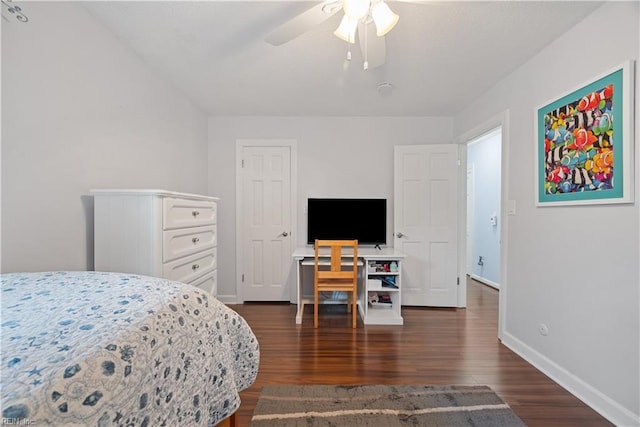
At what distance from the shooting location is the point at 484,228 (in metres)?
4.58

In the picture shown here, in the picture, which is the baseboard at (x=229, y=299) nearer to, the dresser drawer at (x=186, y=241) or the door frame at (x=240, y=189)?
the door frame at (x=240, y=189)

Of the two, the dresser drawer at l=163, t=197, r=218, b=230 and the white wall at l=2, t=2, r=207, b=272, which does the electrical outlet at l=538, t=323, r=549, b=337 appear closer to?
the dresser drawer at l=163, t=197, r=218, b=230

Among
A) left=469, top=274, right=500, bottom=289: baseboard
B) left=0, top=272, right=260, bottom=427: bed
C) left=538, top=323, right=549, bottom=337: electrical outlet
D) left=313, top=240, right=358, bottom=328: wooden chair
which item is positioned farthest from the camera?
left=469, top=274, right=500, bottom=289: baseboard

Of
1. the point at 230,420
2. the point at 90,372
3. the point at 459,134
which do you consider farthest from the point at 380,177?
the point at 90,372

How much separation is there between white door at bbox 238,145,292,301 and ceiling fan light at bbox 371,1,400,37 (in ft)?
7.32

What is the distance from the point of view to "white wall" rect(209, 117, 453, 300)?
3.49 m

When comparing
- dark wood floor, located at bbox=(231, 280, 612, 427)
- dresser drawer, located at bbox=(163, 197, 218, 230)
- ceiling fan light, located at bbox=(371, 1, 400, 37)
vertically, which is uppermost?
ceiling fan light, located at bbox=(371, 1, 400, 37)

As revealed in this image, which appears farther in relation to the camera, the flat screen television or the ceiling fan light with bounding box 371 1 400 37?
the flat screen television

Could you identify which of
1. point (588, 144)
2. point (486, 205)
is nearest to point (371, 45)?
point (588, 144)

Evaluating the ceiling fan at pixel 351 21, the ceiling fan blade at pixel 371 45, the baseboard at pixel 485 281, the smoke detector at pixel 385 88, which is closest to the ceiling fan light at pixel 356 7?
the ceiling fan at pixel 351 21

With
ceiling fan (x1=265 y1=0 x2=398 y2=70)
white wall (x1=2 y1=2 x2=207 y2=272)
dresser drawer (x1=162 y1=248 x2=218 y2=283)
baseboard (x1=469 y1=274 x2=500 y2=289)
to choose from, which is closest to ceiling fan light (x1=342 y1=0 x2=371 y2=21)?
ceiling fan (x1=265 y1=0 x2=398 y2=70)

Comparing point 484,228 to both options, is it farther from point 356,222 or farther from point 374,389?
point 374,389

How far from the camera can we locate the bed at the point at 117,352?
1.62 ft

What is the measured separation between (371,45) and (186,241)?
5.64 ft
